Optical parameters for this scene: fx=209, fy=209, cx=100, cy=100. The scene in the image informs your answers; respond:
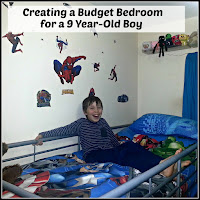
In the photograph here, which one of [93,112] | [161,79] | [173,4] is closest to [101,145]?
[93,112]

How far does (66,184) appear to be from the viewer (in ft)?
3.87

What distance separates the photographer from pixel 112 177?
1.25 m

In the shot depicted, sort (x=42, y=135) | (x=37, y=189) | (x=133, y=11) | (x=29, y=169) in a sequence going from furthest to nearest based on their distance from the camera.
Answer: (x=133, y=11), (x=42, y=135), (x=29, y=169), (x=37, y=189)

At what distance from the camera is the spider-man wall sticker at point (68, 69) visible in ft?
6.53

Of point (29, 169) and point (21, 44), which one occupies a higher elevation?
point (21, 44)

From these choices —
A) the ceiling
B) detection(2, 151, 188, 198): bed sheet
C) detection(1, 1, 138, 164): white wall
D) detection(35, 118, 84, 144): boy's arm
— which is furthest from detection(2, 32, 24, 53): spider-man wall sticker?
the ceiling

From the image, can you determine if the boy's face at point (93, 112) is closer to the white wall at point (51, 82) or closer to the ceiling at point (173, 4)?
the white wall at point (51, 82)

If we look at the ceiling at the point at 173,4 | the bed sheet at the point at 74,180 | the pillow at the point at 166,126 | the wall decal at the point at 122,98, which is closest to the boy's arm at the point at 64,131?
the bed sheet at the point at 74,180

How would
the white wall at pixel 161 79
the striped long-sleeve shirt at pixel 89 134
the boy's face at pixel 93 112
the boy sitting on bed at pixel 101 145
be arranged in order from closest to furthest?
the boy sitting on bed at pixel 101 145 < the striped long-sleeve shirt at pixel 89 134 < the boy's face at pixel 93 112 < the white wall at pixel 161 79

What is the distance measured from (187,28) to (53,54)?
5.89 feet

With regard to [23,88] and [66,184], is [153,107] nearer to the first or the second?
[23,88]

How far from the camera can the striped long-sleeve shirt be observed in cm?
176

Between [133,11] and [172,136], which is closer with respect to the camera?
[172,136]

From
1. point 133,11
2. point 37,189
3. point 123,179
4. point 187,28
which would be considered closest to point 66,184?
point 37,189
